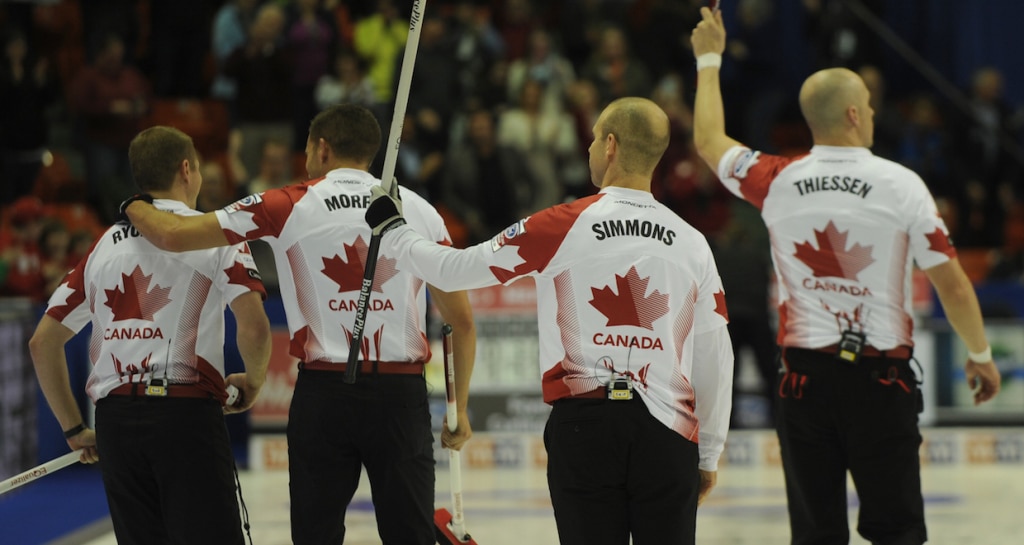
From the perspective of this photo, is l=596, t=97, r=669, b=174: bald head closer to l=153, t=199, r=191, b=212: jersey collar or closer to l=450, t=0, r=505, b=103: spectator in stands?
l=153, t=199, r=191, b=212: jersey collar

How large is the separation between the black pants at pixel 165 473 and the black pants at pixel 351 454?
12.8 inches

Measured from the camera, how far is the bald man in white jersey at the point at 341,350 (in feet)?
19.1

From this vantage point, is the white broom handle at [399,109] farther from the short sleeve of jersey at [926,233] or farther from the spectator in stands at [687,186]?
the spectator in stands at [687,186]

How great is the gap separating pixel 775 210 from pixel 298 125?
10309 millimetres

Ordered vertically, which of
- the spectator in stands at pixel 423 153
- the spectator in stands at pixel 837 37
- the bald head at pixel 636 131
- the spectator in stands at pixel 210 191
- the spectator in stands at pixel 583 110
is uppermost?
the spectator in stands at pixel 837 37

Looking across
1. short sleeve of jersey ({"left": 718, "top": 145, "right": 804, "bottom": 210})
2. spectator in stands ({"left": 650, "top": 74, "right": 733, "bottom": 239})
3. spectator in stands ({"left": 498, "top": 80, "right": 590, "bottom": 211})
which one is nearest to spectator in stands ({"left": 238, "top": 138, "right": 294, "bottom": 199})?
spectator in stands ({"left": 498, "top": 80, "right": 590, "bottom": 211})

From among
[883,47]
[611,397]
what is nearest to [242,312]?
[611,397]

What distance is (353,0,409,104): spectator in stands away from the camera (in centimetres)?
1680

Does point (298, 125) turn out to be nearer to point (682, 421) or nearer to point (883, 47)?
point (883, 47)

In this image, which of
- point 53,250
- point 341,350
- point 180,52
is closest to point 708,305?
point 341,350

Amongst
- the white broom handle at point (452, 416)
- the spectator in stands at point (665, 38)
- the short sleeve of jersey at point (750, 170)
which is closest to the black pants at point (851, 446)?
the short sleeve of jersey at point (750, 170)

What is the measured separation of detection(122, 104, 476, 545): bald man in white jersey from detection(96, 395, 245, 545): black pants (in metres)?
0.33

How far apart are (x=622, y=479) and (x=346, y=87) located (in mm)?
11194

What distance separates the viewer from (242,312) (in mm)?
6004
